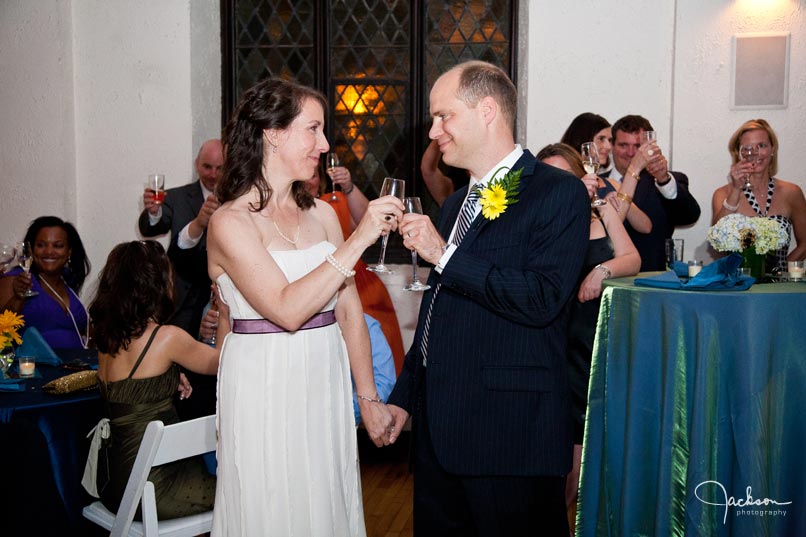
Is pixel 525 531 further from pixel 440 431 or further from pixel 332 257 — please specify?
pixel 332 257

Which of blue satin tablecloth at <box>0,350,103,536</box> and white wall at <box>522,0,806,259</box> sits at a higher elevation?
white wall at <box>522,0,806,259</box>

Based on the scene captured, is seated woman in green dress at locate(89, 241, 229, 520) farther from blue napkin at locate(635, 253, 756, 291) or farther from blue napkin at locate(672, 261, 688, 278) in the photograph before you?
blue napkin at locate(672, 261, 688, 278)

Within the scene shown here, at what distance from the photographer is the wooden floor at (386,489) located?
13.3ft

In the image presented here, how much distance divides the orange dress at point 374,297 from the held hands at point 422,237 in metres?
2.48

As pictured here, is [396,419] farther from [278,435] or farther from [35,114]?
[35,114]

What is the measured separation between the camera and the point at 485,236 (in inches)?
89.0

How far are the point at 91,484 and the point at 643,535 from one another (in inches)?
82.7

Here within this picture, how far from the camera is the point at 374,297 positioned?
4785 mm

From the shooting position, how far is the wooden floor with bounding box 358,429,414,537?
4.04 m

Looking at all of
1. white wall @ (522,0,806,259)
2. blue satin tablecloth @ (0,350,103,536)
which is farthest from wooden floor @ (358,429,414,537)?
white wall @ (522,0,806,259)

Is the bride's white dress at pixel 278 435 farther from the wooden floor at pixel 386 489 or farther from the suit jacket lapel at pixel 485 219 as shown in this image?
the wooden floor at pixel 386 489

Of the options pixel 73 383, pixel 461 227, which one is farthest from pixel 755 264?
pixel 73 383

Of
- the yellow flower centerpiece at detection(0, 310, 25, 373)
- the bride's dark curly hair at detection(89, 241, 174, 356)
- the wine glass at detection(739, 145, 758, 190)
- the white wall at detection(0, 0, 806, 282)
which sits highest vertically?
Answer: the white wall at detection(0, 0, 806, 282)

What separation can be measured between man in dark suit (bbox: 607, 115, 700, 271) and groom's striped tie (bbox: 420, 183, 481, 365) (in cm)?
234
